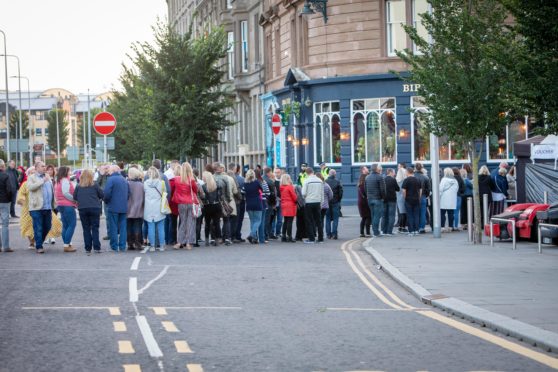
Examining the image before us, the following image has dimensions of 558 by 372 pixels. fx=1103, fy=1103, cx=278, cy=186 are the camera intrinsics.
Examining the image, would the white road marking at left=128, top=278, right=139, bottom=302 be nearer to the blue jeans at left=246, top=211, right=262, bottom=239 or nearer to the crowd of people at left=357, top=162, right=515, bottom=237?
the blue jeans at left=246, top=211, right=262, bottom=239

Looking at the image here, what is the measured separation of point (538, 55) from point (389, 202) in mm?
12242

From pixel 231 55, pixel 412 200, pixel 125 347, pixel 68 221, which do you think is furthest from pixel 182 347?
pixel 231 55

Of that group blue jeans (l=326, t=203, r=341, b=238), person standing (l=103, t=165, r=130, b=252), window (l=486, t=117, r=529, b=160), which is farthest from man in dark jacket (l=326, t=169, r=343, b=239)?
window (l=486, t=117, r=529, b=160)

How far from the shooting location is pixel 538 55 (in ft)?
53.8

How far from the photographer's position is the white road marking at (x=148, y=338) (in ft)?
33.7

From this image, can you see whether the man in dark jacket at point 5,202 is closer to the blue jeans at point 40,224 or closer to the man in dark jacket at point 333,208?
the blue jeans at point 40,224

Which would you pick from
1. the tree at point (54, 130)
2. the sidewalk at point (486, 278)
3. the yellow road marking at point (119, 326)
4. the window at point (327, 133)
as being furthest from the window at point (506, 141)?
the tree at point (54, 130)

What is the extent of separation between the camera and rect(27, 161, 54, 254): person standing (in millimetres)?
23109

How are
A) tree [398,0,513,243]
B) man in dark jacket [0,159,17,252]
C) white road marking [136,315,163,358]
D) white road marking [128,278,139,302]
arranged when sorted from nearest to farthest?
white road marking [136,315,163,358]
white road marking [128,278,139,302]
man in dark jacket [0,159,17,252]
tree [398,0,513,243]

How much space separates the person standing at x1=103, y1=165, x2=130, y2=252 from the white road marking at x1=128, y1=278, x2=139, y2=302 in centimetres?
641

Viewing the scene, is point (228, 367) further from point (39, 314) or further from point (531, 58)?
point (531, 58)

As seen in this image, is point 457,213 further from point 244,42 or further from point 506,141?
point 244,42

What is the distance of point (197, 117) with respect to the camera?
172ft

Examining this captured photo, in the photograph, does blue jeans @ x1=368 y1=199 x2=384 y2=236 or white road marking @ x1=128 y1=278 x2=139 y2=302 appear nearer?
white road marking @ x1=128 y1=278 x2=139 y2=302
